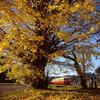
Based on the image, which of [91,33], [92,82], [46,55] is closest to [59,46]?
[46,55]

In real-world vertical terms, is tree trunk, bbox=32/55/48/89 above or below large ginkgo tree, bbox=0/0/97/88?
below

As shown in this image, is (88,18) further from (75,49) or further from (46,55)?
(46,55)

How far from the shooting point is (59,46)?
1953 cm

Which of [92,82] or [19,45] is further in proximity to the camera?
[92,82]

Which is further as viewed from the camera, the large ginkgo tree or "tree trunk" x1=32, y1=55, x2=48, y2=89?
"tree trunk" x1=32, y1=55, x2=48, y2=89

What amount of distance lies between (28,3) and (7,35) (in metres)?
2.42

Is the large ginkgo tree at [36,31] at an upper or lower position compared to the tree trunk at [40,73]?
upper

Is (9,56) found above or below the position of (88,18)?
below

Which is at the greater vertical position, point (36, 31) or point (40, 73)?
point (36, 31)

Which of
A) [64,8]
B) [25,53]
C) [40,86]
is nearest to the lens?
[64,8]

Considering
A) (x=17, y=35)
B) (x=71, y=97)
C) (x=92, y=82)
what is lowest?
(x=71, y=97)

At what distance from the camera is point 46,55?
61.8 feet

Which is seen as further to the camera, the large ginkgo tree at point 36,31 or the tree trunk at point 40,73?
the tree trunk at point 40,73

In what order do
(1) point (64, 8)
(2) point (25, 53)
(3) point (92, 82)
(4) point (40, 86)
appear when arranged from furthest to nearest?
(3) point (92, 82) → (4) point (40, 86) → (2) point (25, 53) → (1) point (64, 8)
